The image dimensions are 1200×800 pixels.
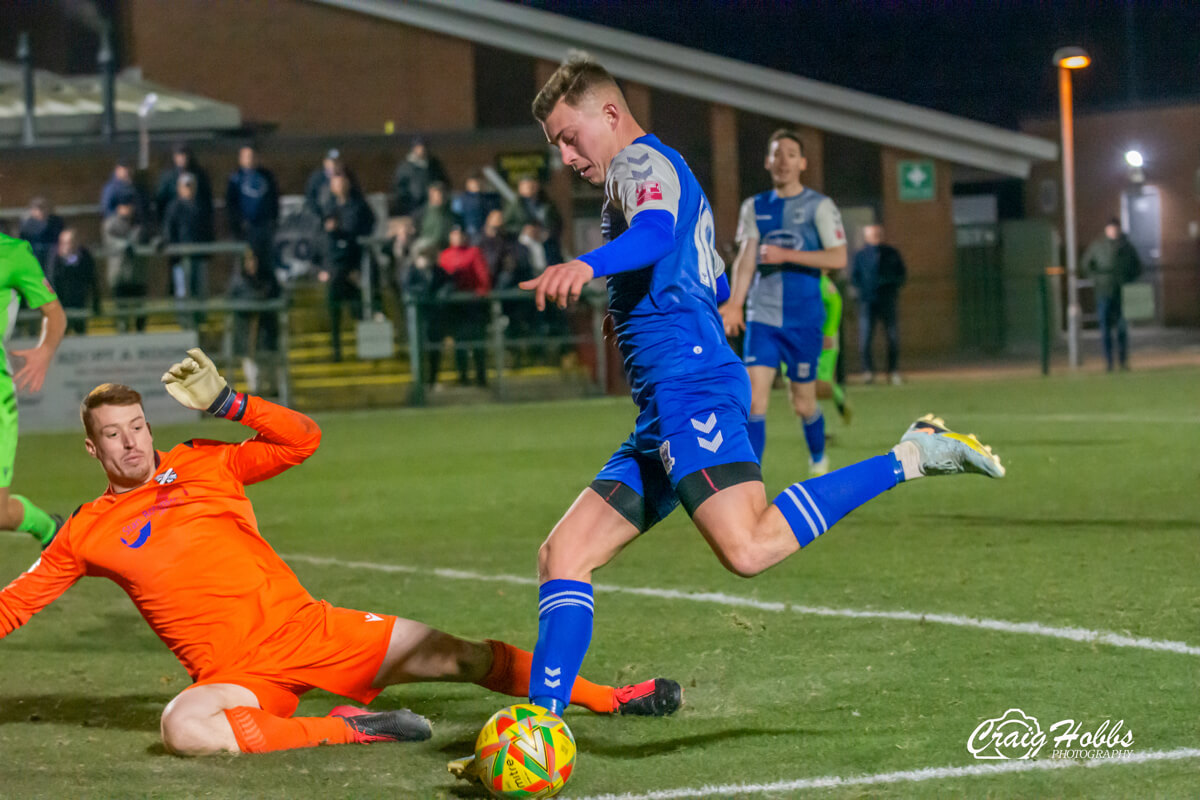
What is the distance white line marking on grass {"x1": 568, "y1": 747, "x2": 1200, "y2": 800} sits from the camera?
3.77 m

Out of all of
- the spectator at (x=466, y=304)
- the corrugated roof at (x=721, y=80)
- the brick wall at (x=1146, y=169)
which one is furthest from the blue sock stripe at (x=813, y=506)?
the brick wall at (x=1146, y=169)

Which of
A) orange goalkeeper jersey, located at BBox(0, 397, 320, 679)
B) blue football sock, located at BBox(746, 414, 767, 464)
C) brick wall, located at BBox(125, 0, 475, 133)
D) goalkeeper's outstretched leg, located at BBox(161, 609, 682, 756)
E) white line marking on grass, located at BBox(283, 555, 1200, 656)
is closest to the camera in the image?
goalkeeper's outstretched leg, located at BBox(161, 609, 682, 756)

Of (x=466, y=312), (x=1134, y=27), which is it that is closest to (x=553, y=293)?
(x=466, y=312)

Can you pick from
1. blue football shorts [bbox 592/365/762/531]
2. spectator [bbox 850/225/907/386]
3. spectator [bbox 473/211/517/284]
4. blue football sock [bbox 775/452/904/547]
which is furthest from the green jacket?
blue football shorts [bbox 592/365/762/531]

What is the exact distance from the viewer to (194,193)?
823 inches

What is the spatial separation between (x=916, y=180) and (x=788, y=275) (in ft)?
75.3

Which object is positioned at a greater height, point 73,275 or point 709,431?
point 73,275

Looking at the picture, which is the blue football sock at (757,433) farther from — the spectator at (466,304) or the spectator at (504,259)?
the spectator at (466,304)

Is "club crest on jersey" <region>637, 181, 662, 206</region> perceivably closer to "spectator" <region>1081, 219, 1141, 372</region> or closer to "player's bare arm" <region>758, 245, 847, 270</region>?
"player's bare arm" <region>758, 245, 847, 270</region>

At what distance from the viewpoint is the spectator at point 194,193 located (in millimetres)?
20800

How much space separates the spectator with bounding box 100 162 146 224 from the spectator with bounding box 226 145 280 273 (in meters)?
1.44

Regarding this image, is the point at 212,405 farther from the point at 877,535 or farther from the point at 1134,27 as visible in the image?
the point at 1134,27

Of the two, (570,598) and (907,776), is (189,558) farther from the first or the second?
(907,776)

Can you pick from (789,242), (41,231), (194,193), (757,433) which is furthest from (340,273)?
(757,433)
